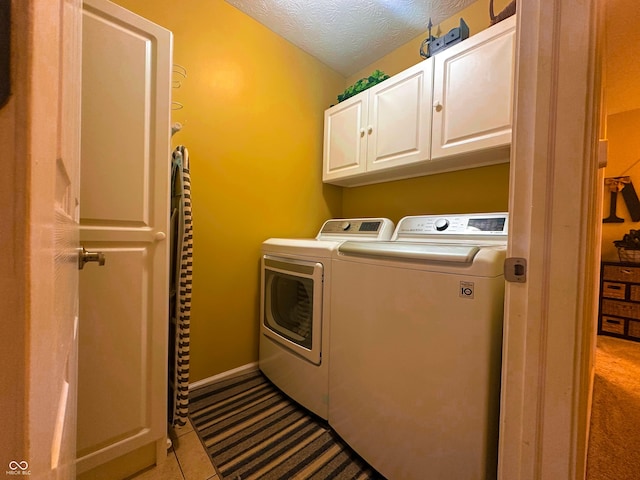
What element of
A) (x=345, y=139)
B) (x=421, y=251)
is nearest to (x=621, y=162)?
(x=345, y=139)

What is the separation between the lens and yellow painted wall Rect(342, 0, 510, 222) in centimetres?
156

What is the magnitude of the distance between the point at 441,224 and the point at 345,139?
1006 millimetres

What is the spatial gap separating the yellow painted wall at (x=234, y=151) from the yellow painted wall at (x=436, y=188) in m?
0.53

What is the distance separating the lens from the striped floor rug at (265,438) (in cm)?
111

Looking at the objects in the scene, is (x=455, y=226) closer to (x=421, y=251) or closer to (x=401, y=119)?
(x=421, y=251)

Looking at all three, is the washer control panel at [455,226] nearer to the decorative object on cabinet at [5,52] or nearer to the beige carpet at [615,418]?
the beige carpet at [615,418]

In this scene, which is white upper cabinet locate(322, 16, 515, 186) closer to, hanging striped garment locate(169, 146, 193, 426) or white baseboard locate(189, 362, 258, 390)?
hanging striped garment locate(169, 146, 193, 426)

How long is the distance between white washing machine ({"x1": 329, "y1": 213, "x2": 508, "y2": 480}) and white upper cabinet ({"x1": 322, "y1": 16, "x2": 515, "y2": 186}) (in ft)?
1.43

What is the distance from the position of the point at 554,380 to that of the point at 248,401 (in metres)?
1.52

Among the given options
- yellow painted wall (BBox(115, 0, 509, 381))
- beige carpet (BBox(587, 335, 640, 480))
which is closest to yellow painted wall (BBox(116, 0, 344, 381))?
yellow painted wall (BBox(115, 0, 509, 381))

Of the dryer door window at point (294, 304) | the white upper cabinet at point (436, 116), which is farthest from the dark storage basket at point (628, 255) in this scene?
the dryer door window at point (294, 304)

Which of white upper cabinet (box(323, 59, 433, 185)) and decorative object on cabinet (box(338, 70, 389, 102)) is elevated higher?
decorative object on cabinet (box(338, 70, 389, 102))

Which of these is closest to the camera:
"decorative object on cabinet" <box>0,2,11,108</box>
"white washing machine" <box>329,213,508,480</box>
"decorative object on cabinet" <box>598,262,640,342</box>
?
"decorative object on cabinet" <box>0,2,11,108</box>

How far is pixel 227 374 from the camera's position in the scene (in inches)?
69.8
